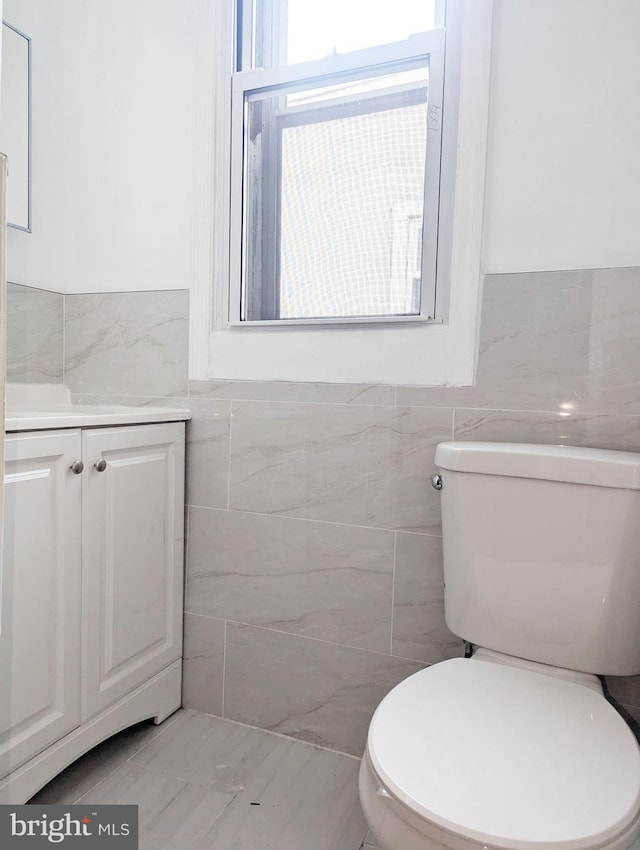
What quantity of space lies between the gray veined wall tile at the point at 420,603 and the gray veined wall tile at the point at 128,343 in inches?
31.0

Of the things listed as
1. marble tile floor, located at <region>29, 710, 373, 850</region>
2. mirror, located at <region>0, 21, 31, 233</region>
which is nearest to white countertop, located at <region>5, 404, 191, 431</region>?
mirror, located at <region>0, 21, 31, 233</region>

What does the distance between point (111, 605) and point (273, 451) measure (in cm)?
55

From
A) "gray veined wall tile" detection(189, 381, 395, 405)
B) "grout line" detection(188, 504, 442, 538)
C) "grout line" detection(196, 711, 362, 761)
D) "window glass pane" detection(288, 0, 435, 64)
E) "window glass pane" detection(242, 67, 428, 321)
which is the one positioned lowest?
"grout line" detection(196, 711, 362, 761)

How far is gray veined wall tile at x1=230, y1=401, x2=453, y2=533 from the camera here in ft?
4.39

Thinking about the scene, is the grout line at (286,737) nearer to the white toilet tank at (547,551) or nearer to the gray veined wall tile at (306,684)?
the gray veined wall tile at (306,684)

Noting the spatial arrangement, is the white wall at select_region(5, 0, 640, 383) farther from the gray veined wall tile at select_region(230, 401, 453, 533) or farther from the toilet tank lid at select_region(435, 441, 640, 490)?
the toilet tank lid at select_region(435, 441, 640, 490)

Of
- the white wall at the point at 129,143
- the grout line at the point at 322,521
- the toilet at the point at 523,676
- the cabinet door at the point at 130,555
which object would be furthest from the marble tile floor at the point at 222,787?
the white wall at the point at 129,143

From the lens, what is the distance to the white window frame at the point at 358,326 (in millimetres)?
1263

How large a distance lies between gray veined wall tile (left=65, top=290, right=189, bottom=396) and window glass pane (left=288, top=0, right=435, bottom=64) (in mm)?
744

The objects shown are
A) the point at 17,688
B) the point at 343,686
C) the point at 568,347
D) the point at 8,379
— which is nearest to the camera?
the point at 17,688

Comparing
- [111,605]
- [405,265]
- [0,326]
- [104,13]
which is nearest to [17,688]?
[111,605]

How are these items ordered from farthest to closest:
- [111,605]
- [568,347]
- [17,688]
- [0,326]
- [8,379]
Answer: [8,379]
[111,605]
[568,347]
[17,688]
[0,326]

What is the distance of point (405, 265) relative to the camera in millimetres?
1381

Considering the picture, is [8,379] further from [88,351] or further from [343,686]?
[343,686]
